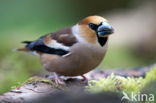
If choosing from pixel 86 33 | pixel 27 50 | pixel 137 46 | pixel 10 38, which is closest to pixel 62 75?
pixel 86 33

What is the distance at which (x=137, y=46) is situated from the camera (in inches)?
500

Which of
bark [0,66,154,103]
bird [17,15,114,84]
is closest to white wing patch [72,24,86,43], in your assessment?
bird [17,15,114,84]

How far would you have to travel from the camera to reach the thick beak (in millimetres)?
5703

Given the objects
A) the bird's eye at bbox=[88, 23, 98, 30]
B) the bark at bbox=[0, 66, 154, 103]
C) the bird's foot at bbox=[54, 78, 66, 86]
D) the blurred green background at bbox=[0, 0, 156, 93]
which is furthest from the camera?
the blurred green background at bbox=[0, 0, 156, 93]

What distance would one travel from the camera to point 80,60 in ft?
19.0

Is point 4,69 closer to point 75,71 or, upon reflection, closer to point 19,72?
point 19,72

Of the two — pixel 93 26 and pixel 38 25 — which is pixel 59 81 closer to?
pixel 93 26

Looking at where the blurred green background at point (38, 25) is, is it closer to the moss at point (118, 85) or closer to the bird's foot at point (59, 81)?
the bird's foot at point (59, 81)

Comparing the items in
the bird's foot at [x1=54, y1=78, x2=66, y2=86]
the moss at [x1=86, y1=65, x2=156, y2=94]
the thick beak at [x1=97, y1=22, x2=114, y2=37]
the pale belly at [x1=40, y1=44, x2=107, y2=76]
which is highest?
the thick beak at [x1=97, y1=22, x2=114, y2=37]

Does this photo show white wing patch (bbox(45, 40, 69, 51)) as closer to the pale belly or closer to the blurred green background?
the pale belly

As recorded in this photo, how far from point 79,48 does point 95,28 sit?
12.2 inches

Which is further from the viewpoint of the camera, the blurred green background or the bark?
the blurred green background

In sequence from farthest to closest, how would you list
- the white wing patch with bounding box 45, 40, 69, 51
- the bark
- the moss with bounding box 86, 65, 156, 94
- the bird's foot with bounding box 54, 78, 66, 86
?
the white wing patch with bounding box 45, 40, 69, 51 → the bird's foot with bounding box 54, 78, 66, 86 → the moss with bounding box 86, 65, 156, 94 → the bark

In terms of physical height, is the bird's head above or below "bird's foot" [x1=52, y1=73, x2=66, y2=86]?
above
